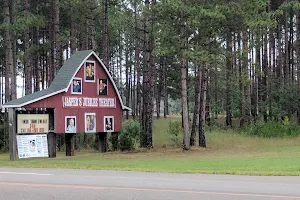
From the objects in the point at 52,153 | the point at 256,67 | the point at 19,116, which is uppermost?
the point at 256,67

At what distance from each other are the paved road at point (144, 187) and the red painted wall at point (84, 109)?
977 centimetres

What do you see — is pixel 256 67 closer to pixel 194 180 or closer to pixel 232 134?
pixel 232 134

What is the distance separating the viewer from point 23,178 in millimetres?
13961

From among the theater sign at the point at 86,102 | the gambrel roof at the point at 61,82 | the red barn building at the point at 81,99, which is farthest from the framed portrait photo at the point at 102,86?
the gambrel roof at the point at 61,82

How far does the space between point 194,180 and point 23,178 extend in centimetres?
496

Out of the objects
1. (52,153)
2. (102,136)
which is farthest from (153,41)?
(52,153)

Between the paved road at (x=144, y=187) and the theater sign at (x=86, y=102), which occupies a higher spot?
the theater sign at (x=86, y=102)

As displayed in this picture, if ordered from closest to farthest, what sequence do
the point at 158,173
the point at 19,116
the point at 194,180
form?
the point at 194,180
the point at 158,173
the point at 19,116

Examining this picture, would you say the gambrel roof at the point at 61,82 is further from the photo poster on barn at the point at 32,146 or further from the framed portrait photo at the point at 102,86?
the photo poster on barn at the point at 32,146

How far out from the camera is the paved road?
10.2 m

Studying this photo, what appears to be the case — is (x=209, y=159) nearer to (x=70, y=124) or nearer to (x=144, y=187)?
(x=70, y=124)

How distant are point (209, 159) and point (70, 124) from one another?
26.0ft

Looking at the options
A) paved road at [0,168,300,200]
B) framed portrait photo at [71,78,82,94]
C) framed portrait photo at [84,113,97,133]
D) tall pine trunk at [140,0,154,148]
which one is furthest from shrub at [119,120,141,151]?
paved road at [0,168,300,200]

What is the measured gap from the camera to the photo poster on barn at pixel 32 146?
76.4ft
